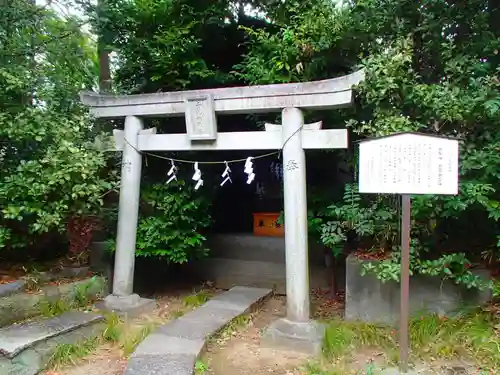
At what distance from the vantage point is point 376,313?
506cm

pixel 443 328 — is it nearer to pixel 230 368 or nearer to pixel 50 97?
pixel 230 368

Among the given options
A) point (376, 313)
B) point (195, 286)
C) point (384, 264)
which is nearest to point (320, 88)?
point (384, 264)

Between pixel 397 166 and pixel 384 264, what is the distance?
1.32 meters

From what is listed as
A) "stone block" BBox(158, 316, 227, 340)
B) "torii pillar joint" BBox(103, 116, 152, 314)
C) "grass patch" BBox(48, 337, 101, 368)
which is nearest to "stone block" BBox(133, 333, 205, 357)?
"stone block" BBox(158, 316, 227, 340)

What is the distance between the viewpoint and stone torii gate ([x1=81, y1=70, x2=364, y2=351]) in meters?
4.71

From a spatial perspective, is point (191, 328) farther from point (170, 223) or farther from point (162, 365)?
point (170, 223)

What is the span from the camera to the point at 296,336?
457 centimetres

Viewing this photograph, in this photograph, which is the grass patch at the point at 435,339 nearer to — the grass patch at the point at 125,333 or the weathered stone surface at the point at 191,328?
the weathered stone surface at the point at 191,328

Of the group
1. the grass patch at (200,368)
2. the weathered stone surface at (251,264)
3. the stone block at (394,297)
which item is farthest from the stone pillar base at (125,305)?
the stone block at (394,297)

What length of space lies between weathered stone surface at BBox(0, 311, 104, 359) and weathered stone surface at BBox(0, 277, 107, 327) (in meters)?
0.24

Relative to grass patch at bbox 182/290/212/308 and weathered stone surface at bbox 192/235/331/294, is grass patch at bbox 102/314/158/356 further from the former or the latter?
weathered stone surface at bbox 192/235/331/294

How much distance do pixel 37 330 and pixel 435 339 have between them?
432cm

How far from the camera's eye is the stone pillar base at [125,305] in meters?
5.52

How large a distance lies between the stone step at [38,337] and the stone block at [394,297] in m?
3.20
